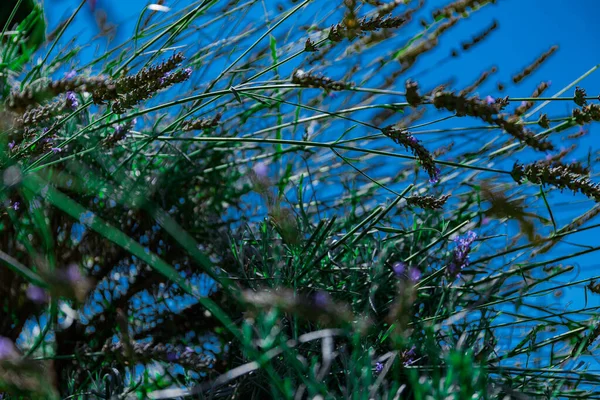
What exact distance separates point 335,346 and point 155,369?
7.7 inches

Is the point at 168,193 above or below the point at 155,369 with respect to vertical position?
above

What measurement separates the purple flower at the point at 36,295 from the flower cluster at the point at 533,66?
617 mm

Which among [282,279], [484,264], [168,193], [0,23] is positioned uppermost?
[0,23]

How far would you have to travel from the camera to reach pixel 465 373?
0.36 meters

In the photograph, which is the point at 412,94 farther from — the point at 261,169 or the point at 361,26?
the point at 261,169

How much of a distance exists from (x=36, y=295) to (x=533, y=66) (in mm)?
664

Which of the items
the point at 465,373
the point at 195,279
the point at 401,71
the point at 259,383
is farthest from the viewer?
the point at 401,71

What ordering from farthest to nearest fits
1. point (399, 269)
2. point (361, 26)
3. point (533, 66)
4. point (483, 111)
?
1. point (533, 66)
2. point (399, 269)
3. point (361, 26)
4. point (483, 111)

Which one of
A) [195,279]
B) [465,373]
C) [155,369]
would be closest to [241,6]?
[195,279]

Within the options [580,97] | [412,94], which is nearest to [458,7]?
[580,97]

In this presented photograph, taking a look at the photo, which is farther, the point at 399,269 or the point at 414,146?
the point at 399,269

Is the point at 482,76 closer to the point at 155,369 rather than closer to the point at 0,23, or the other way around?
the point at 155,369

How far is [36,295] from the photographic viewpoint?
67 cm

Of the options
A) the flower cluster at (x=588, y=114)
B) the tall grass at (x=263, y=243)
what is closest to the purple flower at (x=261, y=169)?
the tall grass at (x=263, y=243)
